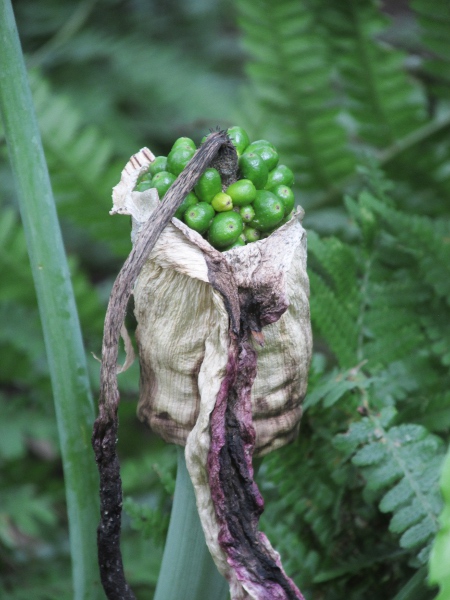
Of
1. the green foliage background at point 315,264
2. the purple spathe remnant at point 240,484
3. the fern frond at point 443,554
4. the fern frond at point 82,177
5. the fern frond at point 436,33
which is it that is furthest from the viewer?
the fern frond at point 82,177

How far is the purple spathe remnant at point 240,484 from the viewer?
708mm

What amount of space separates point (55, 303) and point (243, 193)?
11.1 inches

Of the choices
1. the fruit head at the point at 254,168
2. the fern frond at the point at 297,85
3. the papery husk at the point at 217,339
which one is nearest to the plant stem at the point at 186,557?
the papery husk at the point at 217,339

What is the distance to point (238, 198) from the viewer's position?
2.46 ft

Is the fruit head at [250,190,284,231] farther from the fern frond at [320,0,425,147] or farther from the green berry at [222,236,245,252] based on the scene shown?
the fern frond at [320,0,425,147]

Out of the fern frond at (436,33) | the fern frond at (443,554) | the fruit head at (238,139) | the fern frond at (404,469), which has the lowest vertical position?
the fern frond at (404,469)

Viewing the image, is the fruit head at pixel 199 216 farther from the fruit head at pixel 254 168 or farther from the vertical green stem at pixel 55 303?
the vertical green stem at pixel 55 303

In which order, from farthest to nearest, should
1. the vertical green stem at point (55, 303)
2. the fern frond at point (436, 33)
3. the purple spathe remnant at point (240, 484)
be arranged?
the fern frond at point (436, 33) → the vertical green stem at point (55, 303) → the purple spathe remnant at point (240, 484)

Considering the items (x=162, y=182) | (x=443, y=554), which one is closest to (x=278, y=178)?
(x=162, y=182)

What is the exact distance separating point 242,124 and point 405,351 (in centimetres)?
108

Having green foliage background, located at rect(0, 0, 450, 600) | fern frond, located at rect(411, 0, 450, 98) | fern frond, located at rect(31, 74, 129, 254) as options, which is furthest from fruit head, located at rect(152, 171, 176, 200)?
fern frond, located at rect(411, 0, 450, 98)

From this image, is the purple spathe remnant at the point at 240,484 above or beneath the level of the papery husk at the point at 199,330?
beneath

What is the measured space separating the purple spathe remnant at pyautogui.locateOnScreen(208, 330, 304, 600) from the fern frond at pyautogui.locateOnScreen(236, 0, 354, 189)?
122 centimetres

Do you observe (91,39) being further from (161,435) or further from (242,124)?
(161,435)
